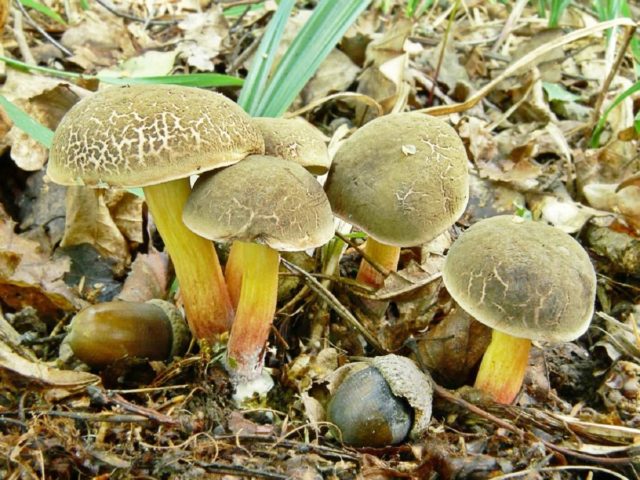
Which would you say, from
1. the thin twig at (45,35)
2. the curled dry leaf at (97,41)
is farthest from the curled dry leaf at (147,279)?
the thin twig at (45,35)

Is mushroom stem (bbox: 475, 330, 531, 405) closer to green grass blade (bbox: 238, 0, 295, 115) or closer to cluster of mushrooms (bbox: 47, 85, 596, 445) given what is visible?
cluster of mushrooms (bbox: 47, 85, 596, 445)

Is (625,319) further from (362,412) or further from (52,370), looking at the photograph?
(52,370)

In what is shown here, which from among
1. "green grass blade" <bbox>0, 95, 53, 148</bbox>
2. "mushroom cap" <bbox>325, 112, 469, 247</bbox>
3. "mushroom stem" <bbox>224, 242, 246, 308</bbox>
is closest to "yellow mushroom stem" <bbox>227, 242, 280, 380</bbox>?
"mushroom stem" <bbox>224, 242, 246, 308</bbox>

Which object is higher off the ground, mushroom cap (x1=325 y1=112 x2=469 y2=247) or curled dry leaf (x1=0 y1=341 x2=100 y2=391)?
mushroom cap (x1=325 y1=112 x2=469 y2=247)

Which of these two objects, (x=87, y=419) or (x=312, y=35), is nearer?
(x=87, y=419)

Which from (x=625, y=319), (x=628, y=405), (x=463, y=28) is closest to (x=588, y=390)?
(x=628, y=405)
